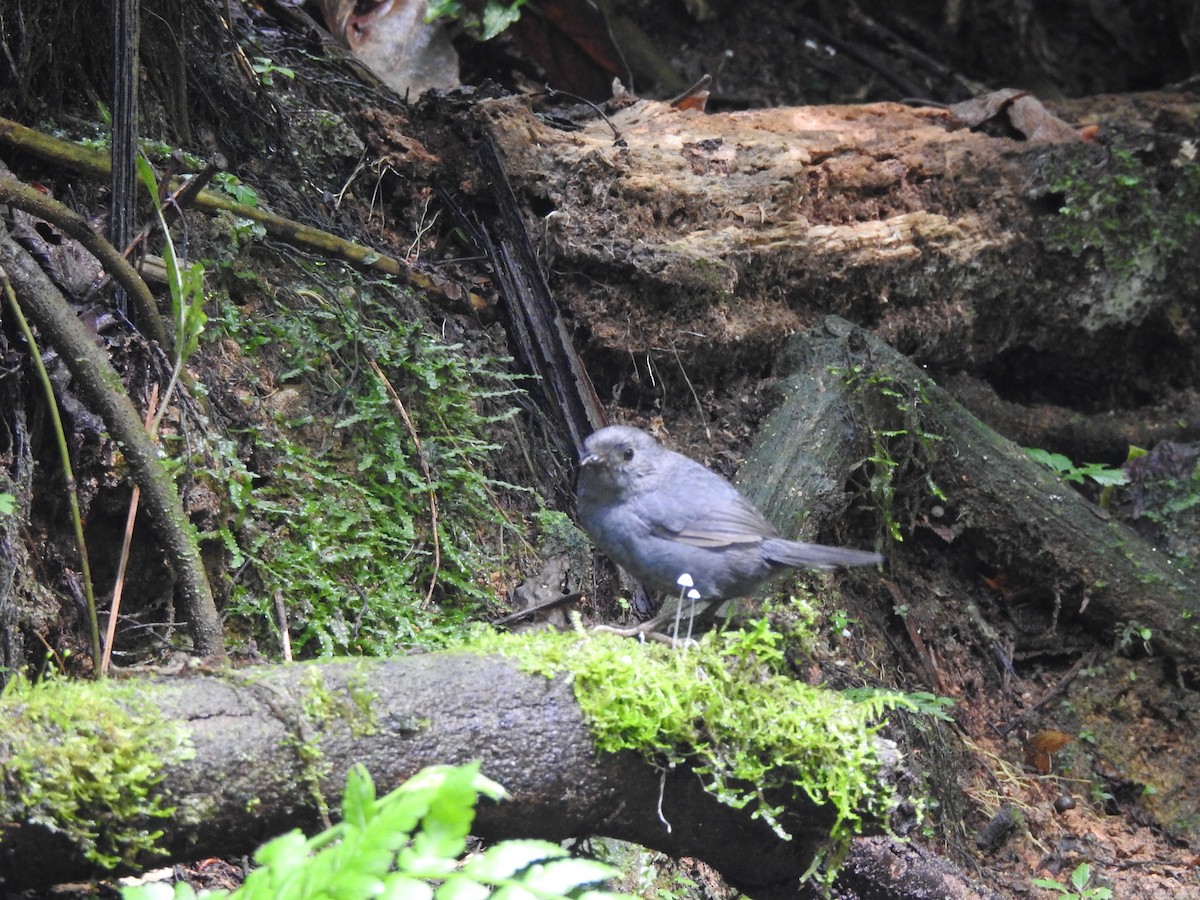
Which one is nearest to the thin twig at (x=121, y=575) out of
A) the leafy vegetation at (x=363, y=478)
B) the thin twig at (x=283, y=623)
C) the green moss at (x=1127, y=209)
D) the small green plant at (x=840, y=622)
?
the leafy vegetation at (x=363, y=478)

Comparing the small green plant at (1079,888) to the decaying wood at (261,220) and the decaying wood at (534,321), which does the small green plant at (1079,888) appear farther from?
the decaying wood at (261,220)

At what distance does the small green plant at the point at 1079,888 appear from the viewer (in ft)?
14.0

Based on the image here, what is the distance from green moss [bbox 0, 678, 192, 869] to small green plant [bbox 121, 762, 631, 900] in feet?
1.67

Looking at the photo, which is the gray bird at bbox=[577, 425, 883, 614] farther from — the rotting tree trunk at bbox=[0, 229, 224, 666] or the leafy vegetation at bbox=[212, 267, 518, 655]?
the rotting tree trunk at bbox=[0, 229, 224, 666]

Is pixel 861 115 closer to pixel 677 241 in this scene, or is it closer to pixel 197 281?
pixel 677 241

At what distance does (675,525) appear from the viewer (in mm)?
4008

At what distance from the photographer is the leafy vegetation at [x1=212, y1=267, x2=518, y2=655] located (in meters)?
4.02

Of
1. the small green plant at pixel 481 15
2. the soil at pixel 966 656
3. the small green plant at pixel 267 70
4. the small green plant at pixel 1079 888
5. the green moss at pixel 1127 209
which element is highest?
the small green plant at pixel 481 15

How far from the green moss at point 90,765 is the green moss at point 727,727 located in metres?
0.83

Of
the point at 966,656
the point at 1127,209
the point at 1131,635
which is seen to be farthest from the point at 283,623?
the point at 1127,209

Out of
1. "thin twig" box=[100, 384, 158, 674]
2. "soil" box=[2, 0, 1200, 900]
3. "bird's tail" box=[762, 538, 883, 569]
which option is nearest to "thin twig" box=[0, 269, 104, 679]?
"thin twig" box=[100, 384, 158, 674]

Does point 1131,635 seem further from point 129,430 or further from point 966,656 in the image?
point 129,430

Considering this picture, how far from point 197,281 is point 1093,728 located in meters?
4.30

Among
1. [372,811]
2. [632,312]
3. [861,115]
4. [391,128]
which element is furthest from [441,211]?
[372,811]
